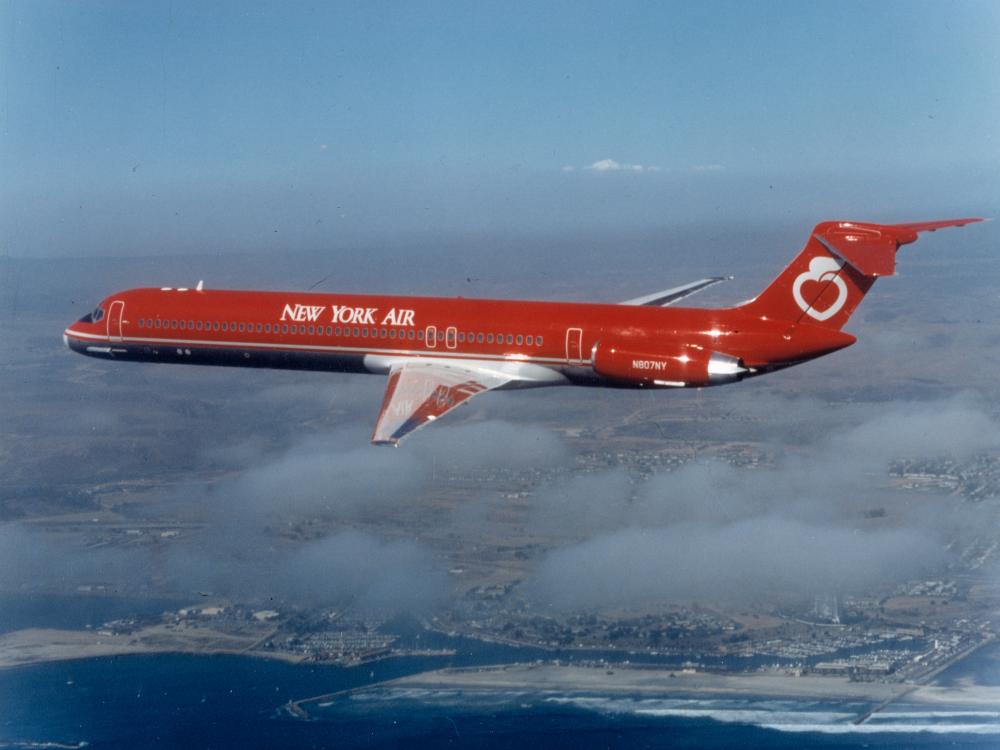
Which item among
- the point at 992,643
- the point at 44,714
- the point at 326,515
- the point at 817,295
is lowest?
the point at 44,714

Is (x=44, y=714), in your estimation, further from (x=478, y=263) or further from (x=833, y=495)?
(x=478, y=263)

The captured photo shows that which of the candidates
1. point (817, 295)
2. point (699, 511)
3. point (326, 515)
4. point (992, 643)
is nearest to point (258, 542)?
point (326, 515)

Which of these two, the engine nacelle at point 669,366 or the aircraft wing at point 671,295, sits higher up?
the aircraft wing at point 671,295

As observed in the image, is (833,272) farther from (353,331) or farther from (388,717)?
(388,717)

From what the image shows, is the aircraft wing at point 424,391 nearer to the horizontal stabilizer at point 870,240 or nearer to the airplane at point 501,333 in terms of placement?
the airplane at point 501,333

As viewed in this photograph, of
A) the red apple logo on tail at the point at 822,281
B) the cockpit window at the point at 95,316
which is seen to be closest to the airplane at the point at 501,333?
the red apple logo on tail at the point at 822,281

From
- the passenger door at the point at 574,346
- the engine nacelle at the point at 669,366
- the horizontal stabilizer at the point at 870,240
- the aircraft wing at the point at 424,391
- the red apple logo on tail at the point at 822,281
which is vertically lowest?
the aircraft wing at the point at 424,391

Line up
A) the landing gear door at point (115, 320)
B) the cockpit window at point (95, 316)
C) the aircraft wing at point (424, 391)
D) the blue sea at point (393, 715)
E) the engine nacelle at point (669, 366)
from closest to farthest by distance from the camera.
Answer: the aircraft wing at point (424, 391), the engine nacelle at point (669, 366), the blue sea at point (393, 715), the landing gear door at point (115, 320), the cockpit window at point (95, 316)
